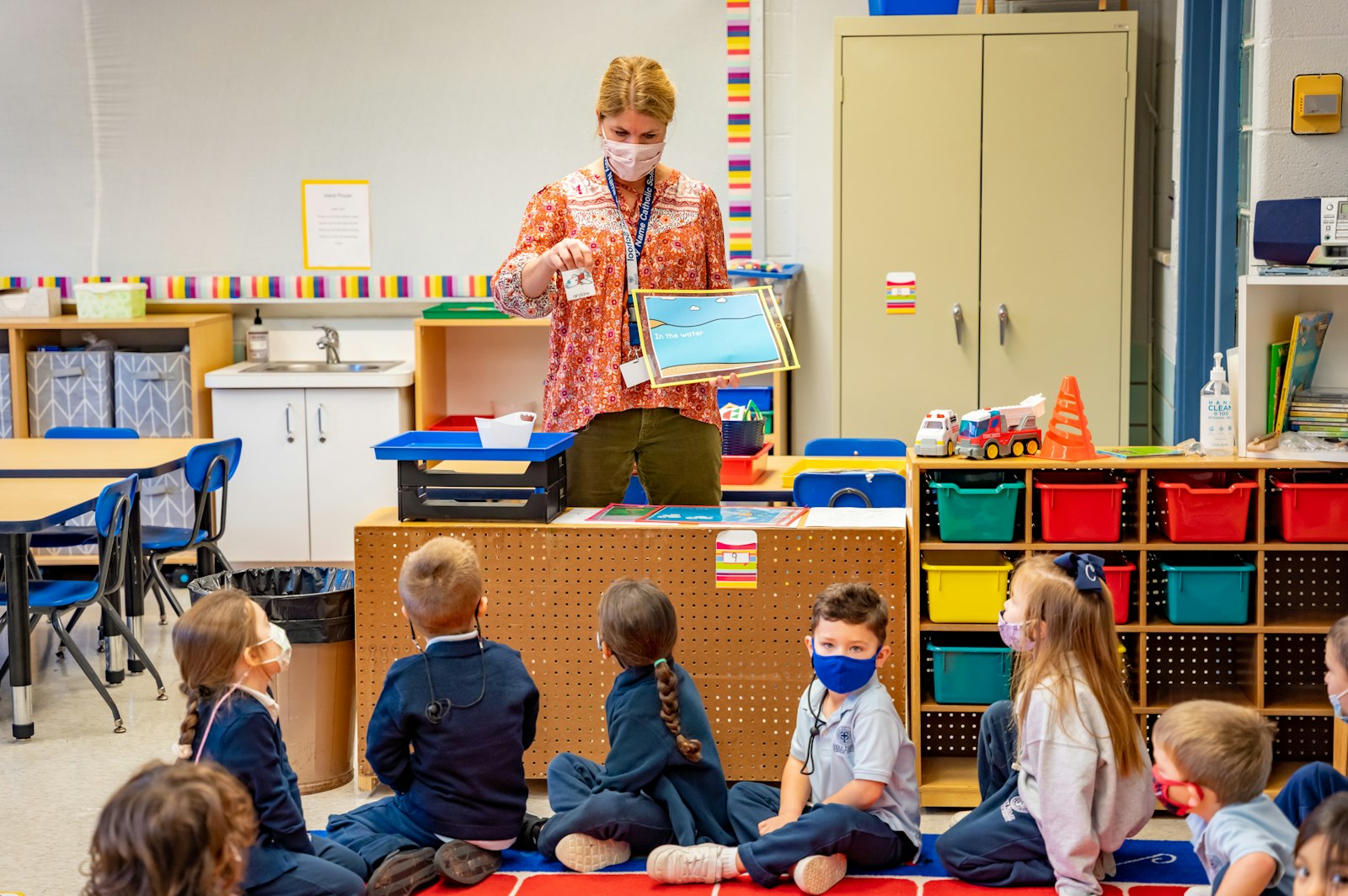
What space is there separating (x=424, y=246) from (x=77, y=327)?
5.46 ft

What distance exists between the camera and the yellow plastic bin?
138 inches

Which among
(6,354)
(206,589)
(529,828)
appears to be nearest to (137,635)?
(206,589)

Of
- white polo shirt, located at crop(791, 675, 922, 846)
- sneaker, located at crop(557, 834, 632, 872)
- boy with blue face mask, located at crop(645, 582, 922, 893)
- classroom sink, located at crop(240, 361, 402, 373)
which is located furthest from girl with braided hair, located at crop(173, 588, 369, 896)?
classroom sink, located at crop(240, 361, 402, 373)

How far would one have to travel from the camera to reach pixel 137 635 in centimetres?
512

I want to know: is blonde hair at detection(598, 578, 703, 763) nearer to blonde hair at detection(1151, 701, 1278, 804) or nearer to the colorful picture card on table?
the colorful picture card on table

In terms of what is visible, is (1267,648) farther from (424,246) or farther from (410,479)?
(424,246)

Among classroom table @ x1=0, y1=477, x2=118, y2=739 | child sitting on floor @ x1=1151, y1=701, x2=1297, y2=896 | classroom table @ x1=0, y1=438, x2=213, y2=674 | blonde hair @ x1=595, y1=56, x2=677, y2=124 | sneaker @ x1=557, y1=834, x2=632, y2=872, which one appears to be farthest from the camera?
classroom table @ x1=0, y1=438, x2=213, y2=674

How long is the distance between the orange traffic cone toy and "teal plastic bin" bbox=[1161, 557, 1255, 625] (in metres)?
0.35

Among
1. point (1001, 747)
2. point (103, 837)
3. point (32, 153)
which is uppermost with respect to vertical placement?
point (32, 153)

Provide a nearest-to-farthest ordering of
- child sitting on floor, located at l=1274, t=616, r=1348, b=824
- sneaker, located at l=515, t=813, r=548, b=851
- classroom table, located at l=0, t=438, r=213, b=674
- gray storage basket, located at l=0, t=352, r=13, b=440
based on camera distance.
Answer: child sitting on floor, located at l=1274, t=616, r=1348, b=824 < sneaker, located at l=515, t=813, r=548, b=851 < classroom table, located at l=0, t=438, r=213, b=674 < gray storage basket, located at l=0, t=352, r=13, b=440

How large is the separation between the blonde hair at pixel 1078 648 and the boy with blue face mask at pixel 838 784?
302 mm

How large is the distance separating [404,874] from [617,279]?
4.98ft

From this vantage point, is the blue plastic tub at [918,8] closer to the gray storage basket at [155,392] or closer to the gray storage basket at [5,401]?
the gray storage basket at [155,392]

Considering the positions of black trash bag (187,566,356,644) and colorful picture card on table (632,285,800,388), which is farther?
black trash bag (187,566,356,644)
